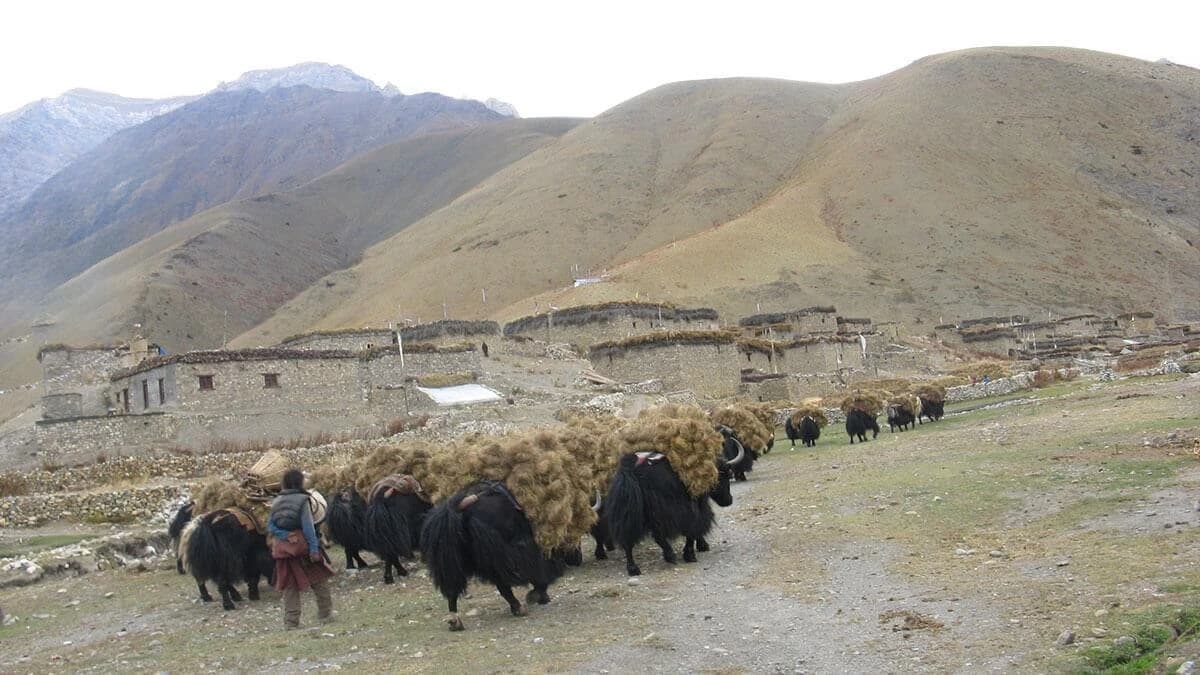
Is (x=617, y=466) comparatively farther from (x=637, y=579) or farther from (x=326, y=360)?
(x=326, y=360)

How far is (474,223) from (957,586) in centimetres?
10406

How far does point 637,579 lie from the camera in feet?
33.3

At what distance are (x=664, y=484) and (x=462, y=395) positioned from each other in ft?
65.4

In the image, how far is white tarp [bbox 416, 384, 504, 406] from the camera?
29.2 metres

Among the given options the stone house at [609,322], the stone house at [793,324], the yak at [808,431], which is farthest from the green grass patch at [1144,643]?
the stone house at [793,324]

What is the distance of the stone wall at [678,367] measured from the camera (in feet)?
122

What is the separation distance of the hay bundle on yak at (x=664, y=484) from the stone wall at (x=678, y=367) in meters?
25.5

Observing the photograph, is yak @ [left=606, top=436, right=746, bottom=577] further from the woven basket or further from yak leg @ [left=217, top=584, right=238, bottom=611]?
yak leg @ [left=217, top=584, right=238, bottom=611]

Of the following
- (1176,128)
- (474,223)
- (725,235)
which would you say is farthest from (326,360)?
(1176,128)

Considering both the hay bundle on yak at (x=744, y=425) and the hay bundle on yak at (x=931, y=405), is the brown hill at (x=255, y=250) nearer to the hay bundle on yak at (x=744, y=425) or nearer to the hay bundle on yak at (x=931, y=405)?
the hay bundle on yak at (x=744, y=425)

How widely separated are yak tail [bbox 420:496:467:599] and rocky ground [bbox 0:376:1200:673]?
38 cm

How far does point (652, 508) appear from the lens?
1066 cm

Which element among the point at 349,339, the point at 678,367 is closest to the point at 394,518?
the point at 678,367

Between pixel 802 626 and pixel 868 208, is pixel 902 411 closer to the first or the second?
pixel 802 626
